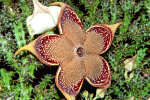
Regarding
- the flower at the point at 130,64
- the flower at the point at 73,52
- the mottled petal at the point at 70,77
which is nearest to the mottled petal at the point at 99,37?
the flower at the point at 73,52

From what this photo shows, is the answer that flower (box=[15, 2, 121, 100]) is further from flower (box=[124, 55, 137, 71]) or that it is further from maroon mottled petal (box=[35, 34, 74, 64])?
flower (box=[124, 55, 137, 71])

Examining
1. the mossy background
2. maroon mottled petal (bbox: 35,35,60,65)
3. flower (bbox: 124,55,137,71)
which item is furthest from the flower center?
flower (bbox: 124,55,137,71)

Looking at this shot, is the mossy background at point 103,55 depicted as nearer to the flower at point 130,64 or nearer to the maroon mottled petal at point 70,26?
the flower at point 130,64

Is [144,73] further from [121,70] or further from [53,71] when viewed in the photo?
[53,71]

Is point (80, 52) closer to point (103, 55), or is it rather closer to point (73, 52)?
point (73, 52)

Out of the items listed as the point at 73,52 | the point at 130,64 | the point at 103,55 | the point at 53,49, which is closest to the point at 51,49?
the point at 53,49

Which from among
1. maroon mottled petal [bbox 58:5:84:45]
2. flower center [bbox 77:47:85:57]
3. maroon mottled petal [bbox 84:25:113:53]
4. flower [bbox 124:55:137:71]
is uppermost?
maroon mottled petal [bbox 58:5:84:45]
